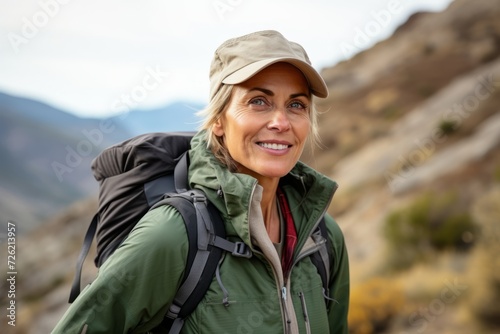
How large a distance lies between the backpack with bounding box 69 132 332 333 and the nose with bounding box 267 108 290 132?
0.34 metres

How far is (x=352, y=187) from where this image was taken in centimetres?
1642

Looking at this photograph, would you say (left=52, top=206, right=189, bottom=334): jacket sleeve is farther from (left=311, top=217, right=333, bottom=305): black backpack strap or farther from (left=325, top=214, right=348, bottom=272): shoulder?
(left=325, top=214, right=348, bottom=272): shoulder

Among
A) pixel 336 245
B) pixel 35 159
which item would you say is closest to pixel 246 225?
pixel 336 245

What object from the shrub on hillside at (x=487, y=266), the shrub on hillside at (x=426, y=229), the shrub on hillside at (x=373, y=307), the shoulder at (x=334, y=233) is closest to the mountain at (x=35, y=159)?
the shrub on hillside at (x=426, y=229)

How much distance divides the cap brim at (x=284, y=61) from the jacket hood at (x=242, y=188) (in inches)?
11.7

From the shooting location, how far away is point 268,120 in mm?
2033

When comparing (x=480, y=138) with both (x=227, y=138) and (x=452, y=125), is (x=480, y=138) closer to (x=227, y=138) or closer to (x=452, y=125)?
(x=452, y=125)

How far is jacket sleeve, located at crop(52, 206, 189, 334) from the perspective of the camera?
5.68 feet

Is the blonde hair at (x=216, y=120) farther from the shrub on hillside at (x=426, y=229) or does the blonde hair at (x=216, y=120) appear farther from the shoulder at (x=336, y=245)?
the shrub on hillside at (x=426, y=229)

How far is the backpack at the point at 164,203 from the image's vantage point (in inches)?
71.5

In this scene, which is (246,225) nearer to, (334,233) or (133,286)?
(133,286)

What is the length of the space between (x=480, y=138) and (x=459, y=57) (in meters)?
8.40

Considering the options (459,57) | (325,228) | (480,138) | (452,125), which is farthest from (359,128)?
(325,228)

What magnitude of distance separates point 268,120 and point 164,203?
0.47m
